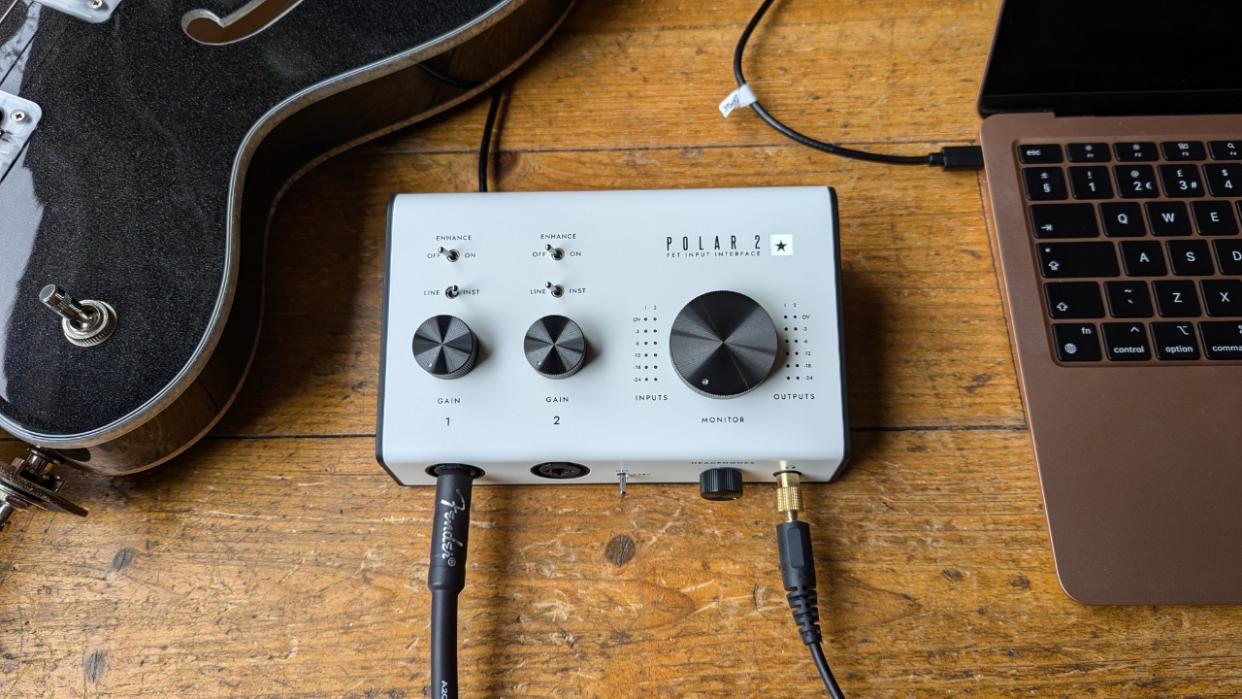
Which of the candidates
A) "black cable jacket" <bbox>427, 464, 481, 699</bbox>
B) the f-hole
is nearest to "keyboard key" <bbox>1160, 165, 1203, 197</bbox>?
"black cable jacket" <bbox>427, 464, 481, 699</bbox>

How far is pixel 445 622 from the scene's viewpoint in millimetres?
481

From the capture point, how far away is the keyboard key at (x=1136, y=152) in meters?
0.55

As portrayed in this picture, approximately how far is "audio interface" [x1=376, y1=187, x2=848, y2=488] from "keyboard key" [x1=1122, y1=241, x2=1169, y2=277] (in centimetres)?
20

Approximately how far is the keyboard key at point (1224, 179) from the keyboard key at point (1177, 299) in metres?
→ 0.08

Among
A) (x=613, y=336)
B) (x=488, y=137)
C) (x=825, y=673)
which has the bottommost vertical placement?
(x=825, y=673)

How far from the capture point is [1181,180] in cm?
54

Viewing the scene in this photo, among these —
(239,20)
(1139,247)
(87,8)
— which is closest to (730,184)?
(1139,247)

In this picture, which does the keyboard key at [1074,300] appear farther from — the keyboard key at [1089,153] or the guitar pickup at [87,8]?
the guitar pickup at [87,8]

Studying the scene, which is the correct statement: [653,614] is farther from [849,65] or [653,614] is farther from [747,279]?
[849,65]

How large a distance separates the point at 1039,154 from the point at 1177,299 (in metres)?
0.14

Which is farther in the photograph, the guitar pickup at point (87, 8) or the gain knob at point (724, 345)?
the guitar pickup at point (87, 8)

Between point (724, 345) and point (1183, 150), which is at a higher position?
point (1183, 150)

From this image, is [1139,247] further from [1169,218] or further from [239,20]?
[239,20]

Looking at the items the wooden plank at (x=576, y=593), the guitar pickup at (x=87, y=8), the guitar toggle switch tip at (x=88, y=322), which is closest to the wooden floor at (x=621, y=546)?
the wooden plank at (x=576, y=593)
